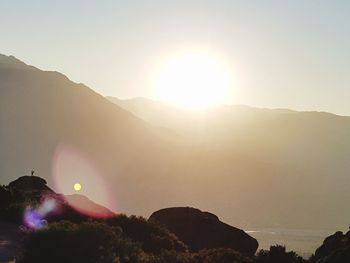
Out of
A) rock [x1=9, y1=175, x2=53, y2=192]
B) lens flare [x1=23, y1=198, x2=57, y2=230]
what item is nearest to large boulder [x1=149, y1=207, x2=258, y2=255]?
lens flare [x1=23, y1=198, x2=57, y2=230]

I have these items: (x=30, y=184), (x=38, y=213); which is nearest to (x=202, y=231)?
(x=38, y=213)

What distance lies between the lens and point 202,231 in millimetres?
31219

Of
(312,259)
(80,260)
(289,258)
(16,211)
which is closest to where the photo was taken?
(80,260)

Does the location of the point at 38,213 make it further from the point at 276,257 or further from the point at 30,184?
the point at 30,184

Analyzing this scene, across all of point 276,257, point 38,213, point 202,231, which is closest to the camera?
point 276,257

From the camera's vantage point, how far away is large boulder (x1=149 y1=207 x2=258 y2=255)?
A: 30822 mm

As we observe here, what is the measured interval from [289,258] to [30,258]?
9.68 metres

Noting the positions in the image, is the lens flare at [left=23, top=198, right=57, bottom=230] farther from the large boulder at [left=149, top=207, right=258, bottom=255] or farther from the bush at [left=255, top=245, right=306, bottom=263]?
the bush at [left=255, top=245, right=306, bottom=263]

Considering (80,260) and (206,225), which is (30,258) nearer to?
(80,260)

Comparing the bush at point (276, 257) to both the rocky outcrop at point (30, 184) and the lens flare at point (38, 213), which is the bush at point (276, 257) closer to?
the lens flare at point (38, 213)

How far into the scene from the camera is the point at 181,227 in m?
31.7

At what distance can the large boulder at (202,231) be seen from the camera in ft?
101

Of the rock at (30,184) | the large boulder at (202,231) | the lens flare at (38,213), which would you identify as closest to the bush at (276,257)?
the large boulder at (202,231)

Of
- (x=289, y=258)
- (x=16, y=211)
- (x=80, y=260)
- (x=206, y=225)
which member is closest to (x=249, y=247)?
Result: (x=206, y=225)
